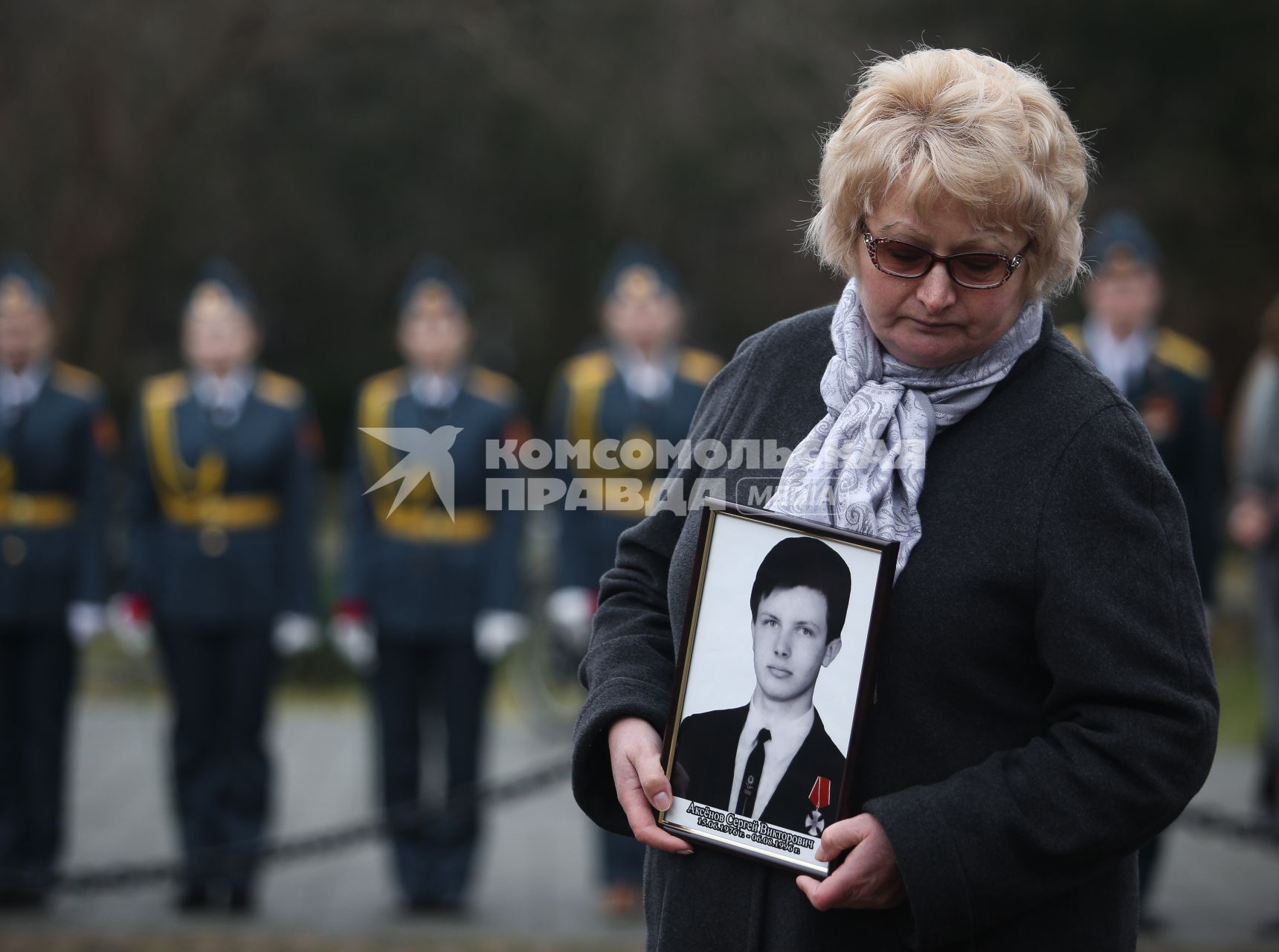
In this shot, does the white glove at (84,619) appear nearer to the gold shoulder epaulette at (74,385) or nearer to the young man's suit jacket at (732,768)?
the gold shoulder epaulette at (74,385)

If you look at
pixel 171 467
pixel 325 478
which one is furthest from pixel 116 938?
pixel 325 478

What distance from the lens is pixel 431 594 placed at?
5844 millimetres

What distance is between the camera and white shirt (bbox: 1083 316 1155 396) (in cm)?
536

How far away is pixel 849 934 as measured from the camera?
2033 millimetres

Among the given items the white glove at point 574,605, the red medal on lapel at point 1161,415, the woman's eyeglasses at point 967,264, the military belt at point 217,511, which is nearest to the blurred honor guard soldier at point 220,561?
the military belt at point 217,511

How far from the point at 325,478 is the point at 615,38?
11100 mm

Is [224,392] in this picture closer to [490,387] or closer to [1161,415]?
[490,387]

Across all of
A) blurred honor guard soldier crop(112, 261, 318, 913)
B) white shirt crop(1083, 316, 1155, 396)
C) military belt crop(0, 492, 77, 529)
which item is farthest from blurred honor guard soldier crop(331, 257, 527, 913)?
white shirt crop(1083, 316, 1155, 396)

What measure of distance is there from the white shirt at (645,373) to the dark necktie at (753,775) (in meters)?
4.20

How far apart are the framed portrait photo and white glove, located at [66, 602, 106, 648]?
13.7 feet

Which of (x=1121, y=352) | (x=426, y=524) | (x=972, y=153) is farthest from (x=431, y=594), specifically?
(x=972, y=153)

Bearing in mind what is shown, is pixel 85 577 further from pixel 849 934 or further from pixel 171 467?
pixel 849 934

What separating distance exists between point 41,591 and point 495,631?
1.62 metres

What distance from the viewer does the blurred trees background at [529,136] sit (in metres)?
13.1
